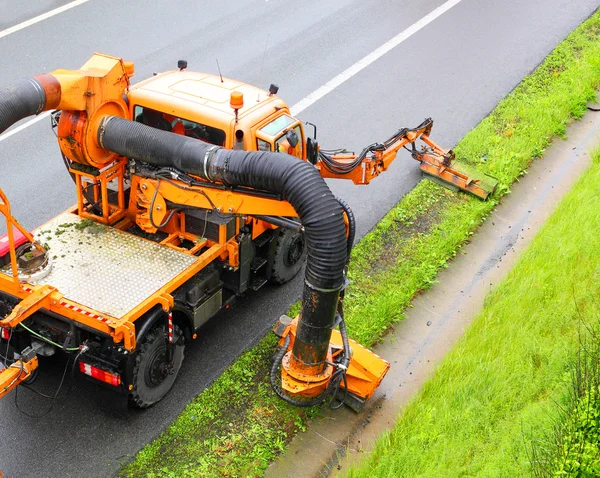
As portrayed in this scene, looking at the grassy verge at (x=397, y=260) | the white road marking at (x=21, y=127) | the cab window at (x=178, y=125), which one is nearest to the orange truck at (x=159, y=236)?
the cab window at (x=178, y=125)

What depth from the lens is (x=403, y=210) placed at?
36.3ft

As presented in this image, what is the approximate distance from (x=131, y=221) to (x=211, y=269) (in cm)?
106

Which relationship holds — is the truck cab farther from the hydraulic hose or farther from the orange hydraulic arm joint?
the hydraulic hose

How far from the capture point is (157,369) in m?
7.62

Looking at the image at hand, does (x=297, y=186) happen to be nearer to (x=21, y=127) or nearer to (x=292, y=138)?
(x=292, y=138)

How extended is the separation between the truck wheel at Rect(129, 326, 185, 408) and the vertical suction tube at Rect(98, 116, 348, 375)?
129cm

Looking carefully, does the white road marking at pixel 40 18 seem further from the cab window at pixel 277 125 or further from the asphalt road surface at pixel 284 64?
the cab window at pixel 277 125

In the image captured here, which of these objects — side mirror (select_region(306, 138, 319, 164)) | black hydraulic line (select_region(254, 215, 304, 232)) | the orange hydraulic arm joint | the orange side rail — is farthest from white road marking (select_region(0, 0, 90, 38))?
the orange side rail

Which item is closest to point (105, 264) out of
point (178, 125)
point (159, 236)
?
point (159, 236)

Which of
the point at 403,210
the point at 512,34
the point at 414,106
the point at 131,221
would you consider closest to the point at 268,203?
the point at 131,221

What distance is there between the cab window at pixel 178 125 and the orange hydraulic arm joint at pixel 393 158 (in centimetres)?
150

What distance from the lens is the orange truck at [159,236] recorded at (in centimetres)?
Result: 682

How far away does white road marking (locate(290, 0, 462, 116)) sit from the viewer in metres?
13.3

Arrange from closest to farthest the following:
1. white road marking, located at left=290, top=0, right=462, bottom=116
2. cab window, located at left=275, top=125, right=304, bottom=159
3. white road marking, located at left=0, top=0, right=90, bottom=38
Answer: cab window, located at left=275, top=125, right=304, bottom=159 < white road marking, located at left=290, top=0, right=462, bottom=116 < white road marking, located at left=0, top=0, right=90, bottom=38
